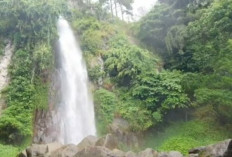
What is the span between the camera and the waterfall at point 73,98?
56.1ft

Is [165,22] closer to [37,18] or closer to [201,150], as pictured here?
[37,18]

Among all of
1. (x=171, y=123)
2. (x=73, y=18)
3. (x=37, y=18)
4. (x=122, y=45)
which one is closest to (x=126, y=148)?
(x=171, y=123)

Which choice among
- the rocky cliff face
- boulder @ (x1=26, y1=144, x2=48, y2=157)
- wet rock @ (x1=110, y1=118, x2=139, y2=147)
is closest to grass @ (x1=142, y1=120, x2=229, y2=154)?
wet rock @ (x1=110, y1=118, x2=139, y2=147)

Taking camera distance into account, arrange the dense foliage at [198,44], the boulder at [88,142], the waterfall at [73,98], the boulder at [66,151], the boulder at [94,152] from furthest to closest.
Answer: the waterfall at [73,98] → the dense foliage at [198,44] → the boulder at [88,142] → the boulder at [66,151] → the boulder at [94,152]

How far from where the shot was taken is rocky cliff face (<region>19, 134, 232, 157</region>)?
29.4ft

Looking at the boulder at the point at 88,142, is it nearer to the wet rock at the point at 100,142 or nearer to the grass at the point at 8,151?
the wet rock at the point at 100,142

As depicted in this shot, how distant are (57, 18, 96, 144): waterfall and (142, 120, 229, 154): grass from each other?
3808 mm

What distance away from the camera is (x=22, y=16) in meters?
20.6

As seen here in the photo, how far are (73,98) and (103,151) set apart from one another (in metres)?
8.54

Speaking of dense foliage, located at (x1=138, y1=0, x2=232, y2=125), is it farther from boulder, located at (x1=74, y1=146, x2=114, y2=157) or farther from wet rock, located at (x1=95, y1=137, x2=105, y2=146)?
boulder, located at (x1=74, y1=146, x2=114, y2=157)

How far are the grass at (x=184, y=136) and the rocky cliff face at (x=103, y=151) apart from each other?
17.3 feet

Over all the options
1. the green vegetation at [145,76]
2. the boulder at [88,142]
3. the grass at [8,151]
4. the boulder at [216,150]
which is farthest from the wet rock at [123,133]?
the boulder at [216,150]

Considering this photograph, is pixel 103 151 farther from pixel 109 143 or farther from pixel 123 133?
pixel 123 133

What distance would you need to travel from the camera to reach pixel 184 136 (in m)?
17.2
